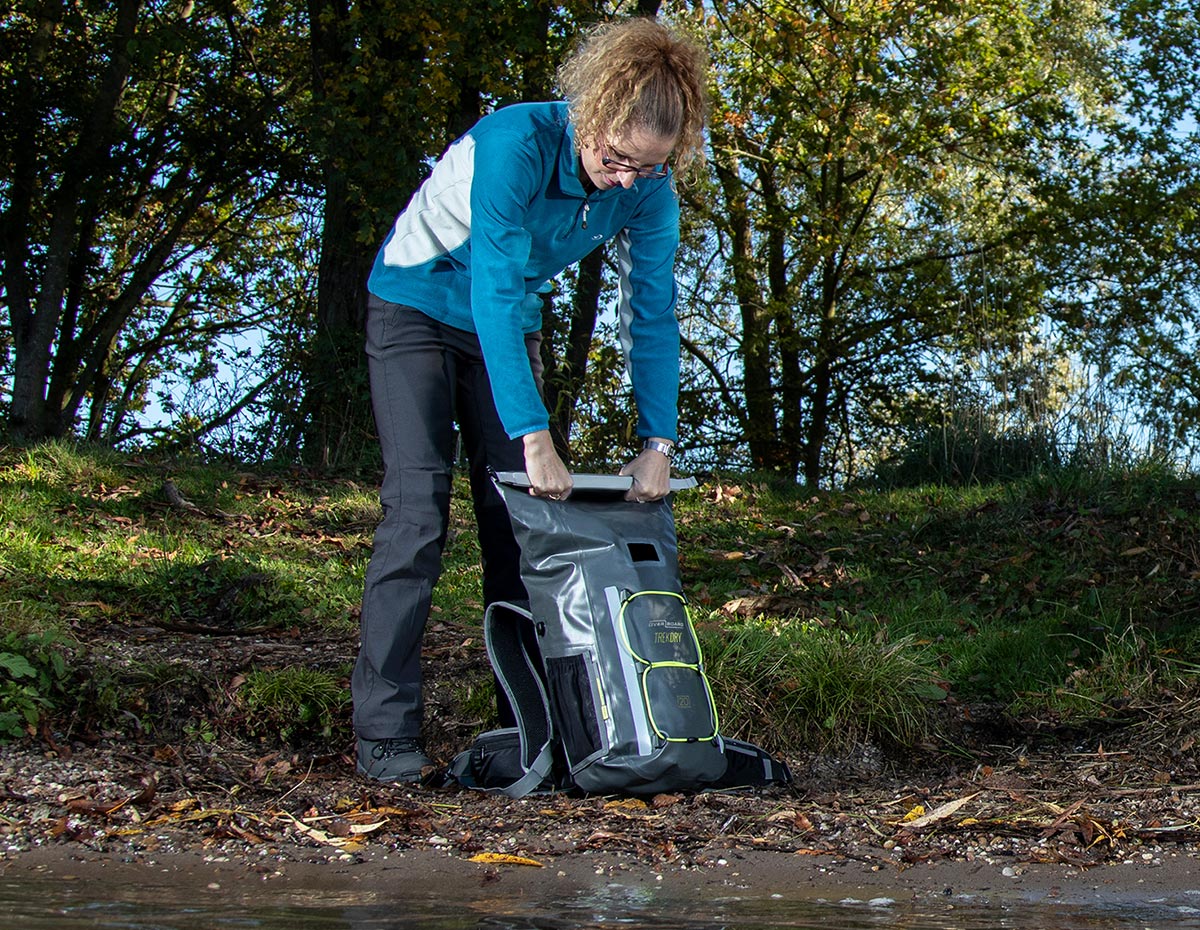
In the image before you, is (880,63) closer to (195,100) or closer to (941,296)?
(941,296)

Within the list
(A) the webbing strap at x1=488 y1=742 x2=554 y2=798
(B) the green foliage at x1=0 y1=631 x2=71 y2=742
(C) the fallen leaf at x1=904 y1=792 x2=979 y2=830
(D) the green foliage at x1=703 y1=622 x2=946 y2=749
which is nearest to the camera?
(C) the fallen leaf at x1=904 y1=792 x2=979 y2=830

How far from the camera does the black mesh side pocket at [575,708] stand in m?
3.65

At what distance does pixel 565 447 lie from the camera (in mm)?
10156

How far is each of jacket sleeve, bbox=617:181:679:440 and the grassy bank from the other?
1018mm

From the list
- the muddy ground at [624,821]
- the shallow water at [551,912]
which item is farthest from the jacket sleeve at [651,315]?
the shallow water at [551,912]

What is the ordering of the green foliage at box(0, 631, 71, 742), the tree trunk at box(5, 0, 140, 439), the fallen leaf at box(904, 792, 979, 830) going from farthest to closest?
the tree trunk at box(5, 0, 140, 439) < the green foliage at box(0, 631, 71, 742) < the fallen leaf at box(904, 792, 979, 830)

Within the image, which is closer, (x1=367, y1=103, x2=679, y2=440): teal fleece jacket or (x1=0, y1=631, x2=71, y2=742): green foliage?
(x1=367, y1=103, x2=679, y2=440): teal fleece jacket

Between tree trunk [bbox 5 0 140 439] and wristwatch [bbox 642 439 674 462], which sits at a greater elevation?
tree trunk [bbox 5 0 140 439]

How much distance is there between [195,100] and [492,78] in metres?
5.74

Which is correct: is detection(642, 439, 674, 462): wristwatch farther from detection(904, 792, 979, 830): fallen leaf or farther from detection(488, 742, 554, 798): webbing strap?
detection(904, 792, 979, 830): fallen leaf

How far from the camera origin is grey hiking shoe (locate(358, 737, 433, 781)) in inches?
152

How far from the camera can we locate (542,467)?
3.65m

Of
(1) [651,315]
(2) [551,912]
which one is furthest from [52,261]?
(2) [551,912]

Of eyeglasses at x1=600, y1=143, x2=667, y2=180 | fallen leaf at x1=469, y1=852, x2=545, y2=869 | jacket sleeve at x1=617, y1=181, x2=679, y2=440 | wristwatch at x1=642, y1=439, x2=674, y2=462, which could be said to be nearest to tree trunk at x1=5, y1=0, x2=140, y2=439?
jacket sleeve at x1=617, y1=181, x2=679, y2=440
